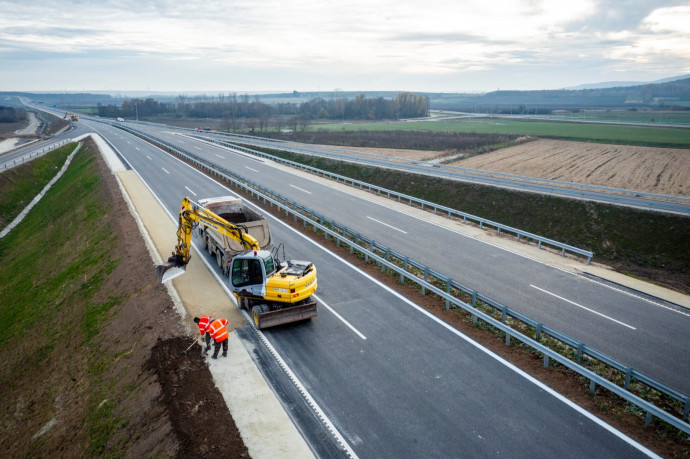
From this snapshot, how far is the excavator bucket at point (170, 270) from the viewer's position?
17.2m

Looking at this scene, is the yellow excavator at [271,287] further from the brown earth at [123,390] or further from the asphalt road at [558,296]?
the asphalt road at [558,296]

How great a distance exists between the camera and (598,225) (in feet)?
92.4

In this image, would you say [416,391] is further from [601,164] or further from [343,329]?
[601,164]

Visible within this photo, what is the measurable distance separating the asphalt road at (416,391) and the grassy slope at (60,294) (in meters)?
5.64

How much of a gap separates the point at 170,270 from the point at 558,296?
15.3 meters

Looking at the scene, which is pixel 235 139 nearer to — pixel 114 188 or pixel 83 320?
pixel 114 188

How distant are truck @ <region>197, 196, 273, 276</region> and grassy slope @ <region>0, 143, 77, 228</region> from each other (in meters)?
28.8

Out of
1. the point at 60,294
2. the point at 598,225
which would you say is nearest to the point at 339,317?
the point at 60,294

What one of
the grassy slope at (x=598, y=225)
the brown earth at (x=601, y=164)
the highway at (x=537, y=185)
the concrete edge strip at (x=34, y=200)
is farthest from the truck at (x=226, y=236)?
the brown earth at (x=601, y=164)

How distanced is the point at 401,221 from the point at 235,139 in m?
56.3

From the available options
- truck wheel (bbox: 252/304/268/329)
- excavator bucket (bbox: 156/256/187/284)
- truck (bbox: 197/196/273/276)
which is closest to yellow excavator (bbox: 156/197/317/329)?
truck wheel (bbox: 252/304/268/329)

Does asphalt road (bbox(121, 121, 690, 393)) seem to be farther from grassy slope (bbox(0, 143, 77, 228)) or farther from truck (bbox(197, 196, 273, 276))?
grassy slope (bbox(0, 143, 77, 228))

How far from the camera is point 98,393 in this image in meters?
12.9

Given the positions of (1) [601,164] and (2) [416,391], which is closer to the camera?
(2) [416,391]
